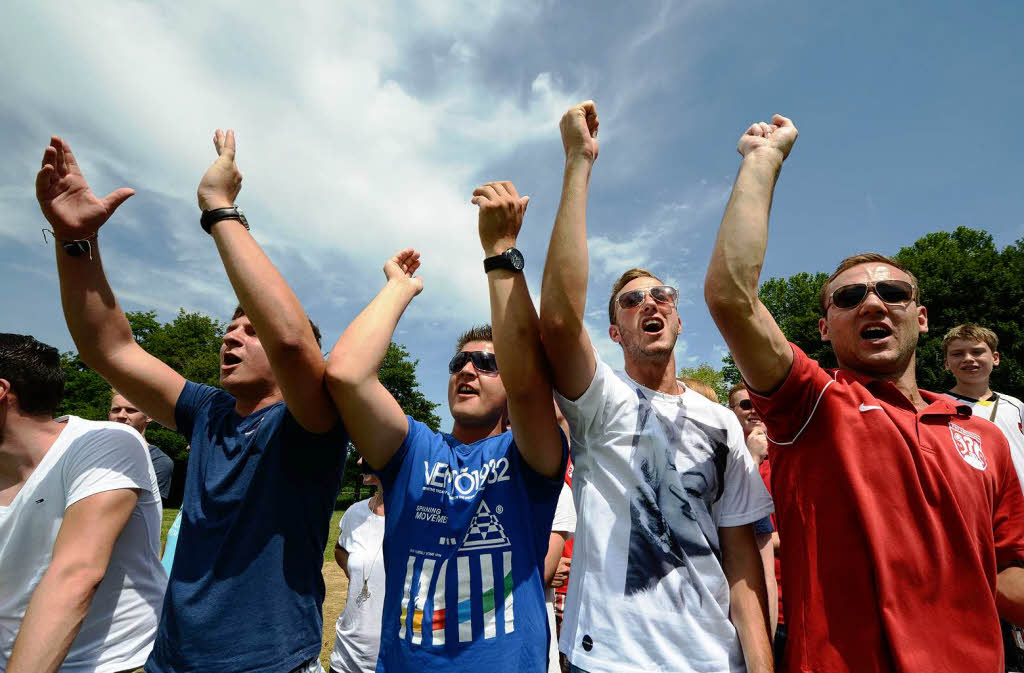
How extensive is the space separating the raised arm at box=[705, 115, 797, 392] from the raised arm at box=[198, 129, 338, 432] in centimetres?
166

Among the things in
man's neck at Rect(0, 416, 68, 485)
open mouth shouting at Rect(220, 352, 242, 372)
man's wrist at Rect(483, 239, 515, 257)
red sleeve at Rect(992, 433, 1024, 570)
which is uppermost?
man's wrist at Rect(483, 239, 515, 257)

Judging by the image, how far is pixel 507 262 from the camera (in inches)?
86.2

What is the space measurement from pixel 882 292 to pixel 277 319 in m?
2.68

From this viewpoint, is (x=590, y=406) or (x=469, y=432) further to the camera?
(x=469, y=432)

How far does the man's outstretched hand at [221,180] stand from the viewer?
238 cm

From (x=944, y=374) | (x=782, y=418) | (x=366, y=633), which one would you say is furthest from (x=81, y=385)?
(x=944, y=374)

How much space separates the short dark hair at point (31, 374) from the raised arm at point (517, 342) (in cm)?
A: 240

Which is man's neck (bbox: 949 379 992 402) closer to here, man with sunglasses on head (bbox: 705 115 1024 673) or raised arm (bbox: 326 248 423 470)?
man with sunglasses on head (bbox: 705 115 1024 673)

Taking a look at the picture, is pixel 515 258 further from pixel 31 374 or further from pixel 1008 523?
pixel 31 374

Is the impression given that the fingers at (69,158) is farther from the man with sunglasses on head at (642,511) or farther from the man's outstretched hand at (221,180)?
the man with sunglasses on head at (642,511)

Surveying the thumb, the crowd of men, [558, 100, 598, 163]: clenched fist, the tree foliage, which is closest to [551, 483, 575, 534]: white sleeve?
the crowd of men

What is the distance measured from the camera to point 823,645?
187 centimetres

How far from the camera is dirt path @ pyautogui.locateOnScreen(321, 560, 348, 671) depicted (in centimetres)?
670

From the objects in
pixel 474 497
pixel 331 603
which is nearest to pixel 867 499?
pixel 474 497
